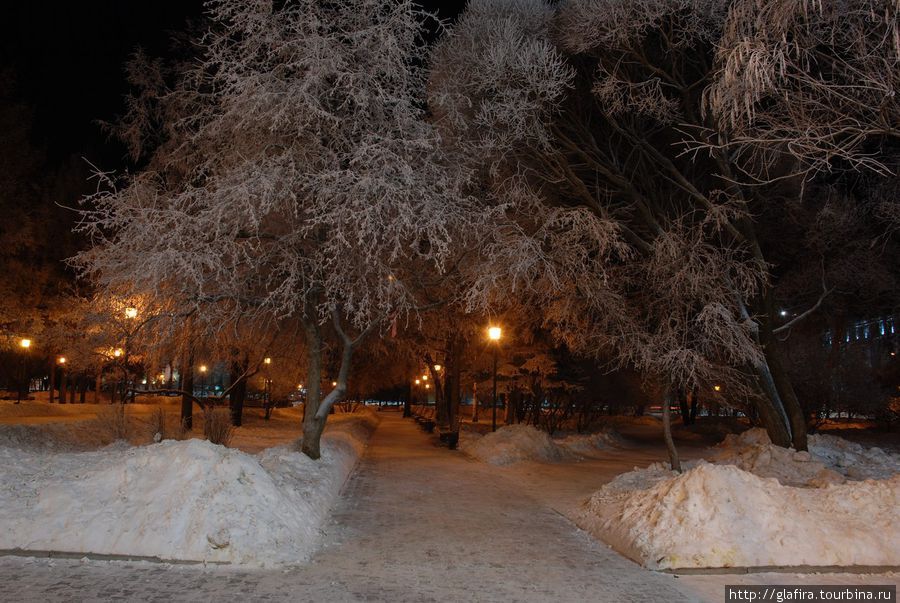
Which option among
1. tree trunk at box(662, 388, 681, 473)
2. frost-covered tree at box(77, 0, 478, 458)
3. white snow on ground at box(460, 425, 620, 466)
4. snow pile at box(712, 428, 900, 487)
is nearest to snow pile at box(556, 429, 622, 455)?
white snow on ground at box(460, 425, 620, 466)

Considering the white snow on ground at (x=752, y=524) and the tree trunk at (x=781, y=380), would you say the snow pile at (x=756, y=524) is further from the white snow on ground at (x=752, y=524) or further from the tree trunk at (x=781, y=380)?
the tree trunk at (x=781, y=380)

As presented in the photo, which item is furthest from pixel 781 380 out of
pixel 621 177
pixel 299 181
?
pixel 299 181

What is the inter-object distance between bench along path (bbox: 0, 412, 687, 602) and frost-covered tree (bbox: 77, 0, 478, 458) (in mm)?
3849

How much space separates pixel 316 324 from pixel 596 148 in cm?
763

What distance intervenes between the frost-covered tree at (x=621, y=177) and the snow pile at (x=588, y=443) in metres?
9.75

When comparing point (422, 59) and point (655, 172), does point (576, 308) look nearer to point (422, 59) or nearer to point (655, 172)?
point (655, 172)

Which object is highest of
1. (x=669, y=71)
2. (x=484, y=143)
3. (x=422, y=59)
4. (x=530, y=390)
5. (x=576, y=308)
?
(x=669, y=71)

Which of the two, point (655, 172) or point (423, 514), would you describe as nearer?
point (423, 514)

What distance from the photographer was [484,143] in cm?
1413

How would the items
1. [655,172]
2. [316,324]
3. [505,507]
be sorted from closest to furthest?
[505,507] → [316,324] → [655,172]

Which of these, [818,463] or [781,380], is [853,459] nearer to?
[781,380]

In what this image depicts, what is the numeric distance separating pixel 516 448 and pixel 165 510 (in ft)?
46.7

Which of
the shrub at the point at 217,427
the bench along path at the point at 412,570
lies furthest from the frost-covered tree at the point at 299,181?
the bench along path at the point at 412,570

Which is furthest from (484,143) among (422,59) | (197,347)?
(197,347)
